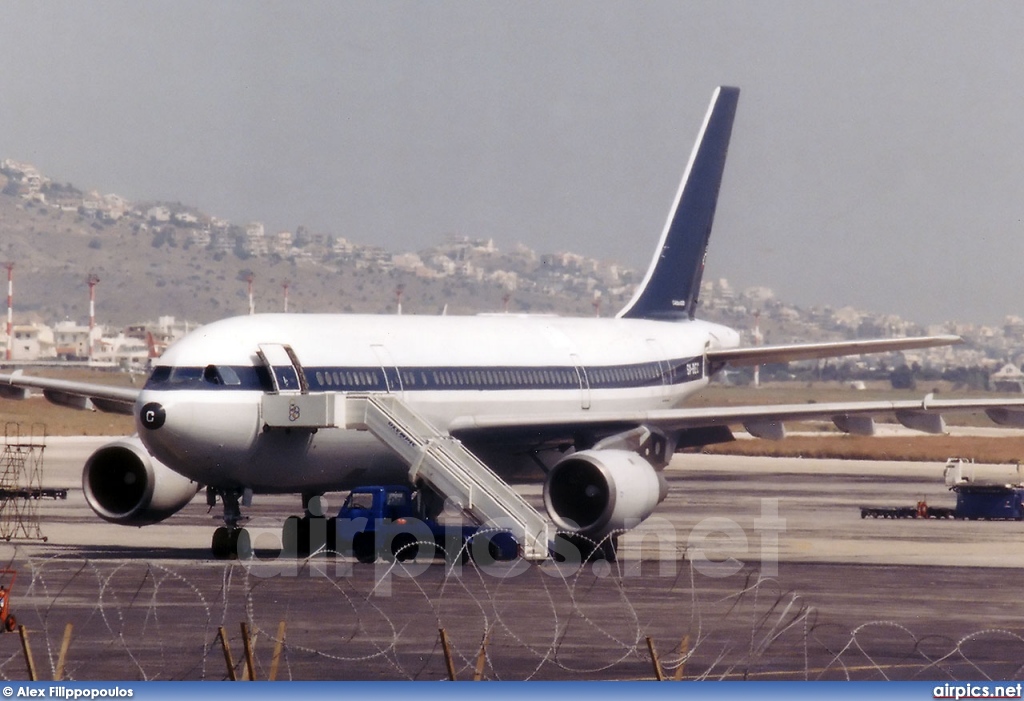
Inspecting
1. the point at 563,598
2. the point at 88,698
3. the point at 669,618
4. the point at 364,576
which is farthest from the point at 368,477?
the point at 88,698

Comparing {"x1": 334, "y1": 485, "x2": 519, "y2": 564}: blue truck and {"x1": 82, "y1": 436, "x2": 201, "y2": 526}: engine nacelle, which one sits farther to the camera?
{"x1": 82, "y1": 436, "x2": 201, "y2": 526}: engine nacelle

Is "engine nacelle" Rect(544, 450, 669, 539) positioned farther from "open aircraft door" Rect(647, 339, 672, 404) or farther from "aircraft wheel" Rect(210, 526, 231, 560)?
"open aircraft door" Rect(647, 339, 672, 404)

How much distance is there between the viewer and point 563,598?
26.9m

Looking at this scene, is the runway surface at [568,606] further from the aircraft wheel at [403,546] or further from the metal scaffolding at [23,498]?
the aircraft wheel at [403,546]

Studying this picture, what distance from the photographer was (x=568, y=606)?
1018 inches

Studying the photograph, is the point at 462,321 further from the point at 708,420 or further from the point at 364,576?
the point at 364,576

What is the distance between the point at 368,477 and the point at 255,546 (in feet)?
8.41

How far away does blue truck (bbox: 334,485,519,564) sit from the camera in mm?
32625

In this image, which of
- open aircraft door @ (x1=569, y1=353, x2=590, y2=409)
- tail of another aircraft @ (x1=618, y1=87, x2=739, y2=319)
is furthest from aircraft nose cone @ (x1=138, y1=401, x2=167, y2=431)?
tail of another aircraft @ (x1=618, y1=87, x2=739, y2=319)

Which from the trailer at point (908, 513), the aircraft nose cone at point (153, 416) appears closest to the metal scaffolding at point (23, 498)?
the aircraft nose cone at point (153, 416)

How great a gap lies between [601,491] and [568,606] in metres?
7.10

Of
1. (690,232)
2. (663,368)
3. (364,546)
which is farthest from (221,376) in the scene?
(690,232)

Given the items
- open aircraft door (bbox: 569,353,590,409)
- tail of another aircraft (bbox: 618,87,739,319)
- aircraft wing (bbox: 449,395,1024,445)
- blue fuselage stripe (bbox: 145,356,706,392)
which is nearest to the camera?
blue fuselage stripe (bbox: 145,356,706,392)

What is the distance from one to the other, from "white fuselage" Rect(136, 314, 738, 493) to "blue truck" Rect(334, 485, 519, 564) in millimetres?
763
